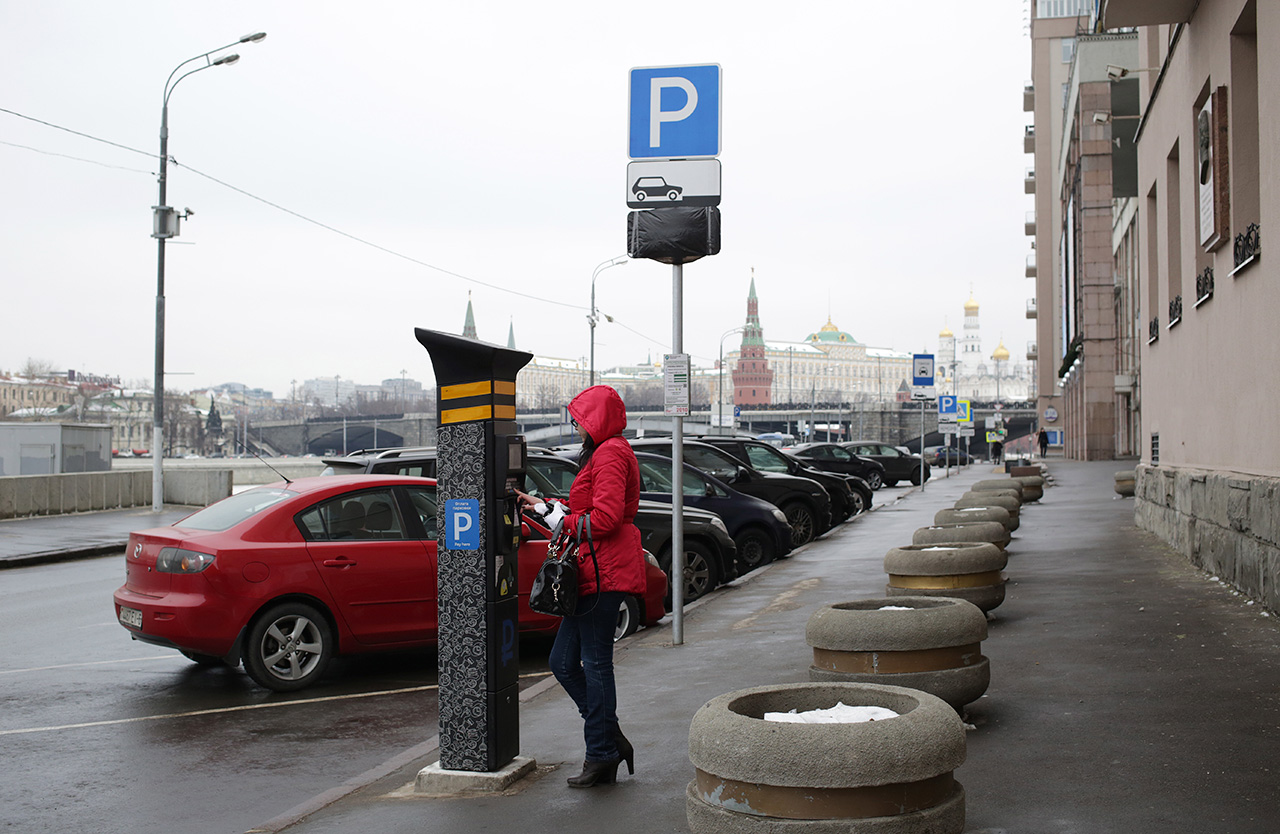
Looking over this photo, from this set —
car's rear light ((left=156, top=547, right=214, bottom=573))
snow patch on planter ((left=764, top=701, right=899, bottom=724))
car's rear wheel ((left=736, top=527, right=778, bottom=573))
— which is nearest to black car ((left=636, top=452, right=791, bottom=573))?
car's rear wheel ((left=736, top=527, right=778, bottom=573))

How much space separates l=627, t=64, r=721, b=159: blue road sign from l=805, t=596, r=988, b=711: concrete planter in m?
4.28

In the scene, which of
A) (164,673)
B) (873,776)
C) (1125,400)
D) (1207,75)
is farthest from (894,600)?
(1125,400)

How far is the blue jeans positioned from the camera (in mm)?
5094

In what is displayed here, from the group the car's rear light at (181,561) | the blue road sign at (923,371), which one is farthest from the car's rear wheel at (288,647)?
the blue road sign at (923,371)

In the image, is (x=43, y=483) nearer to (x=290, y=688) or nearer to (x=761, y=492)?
(x=761, y=492)

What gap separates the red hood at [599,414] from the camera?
5.21m

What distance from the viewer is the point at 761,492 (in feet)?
61.0

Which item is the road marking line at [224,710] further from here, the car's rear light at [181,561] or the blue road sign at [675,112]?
the blue road sign at [675,112]

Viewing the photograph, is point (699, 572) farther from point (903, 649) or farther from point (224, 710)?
point (903, 649)

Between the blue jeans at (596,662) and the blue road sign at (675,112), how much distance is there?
14.3 feet

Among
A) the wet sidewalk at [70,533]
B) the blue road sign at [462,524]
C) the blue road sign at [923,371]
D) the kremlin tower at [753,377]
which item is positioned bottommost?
the wet sidewalk at [70,533]

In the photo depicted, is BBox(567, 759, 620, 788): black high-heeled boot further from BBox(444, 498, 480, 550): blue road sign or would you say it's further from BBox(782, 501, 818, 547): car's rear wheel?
BBox(782, 501, 818, 547): car's rear wheel

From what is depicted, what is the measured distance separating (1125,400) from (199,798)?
4759 cm

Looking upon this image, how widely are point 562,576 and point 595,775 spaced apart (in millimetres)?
886
